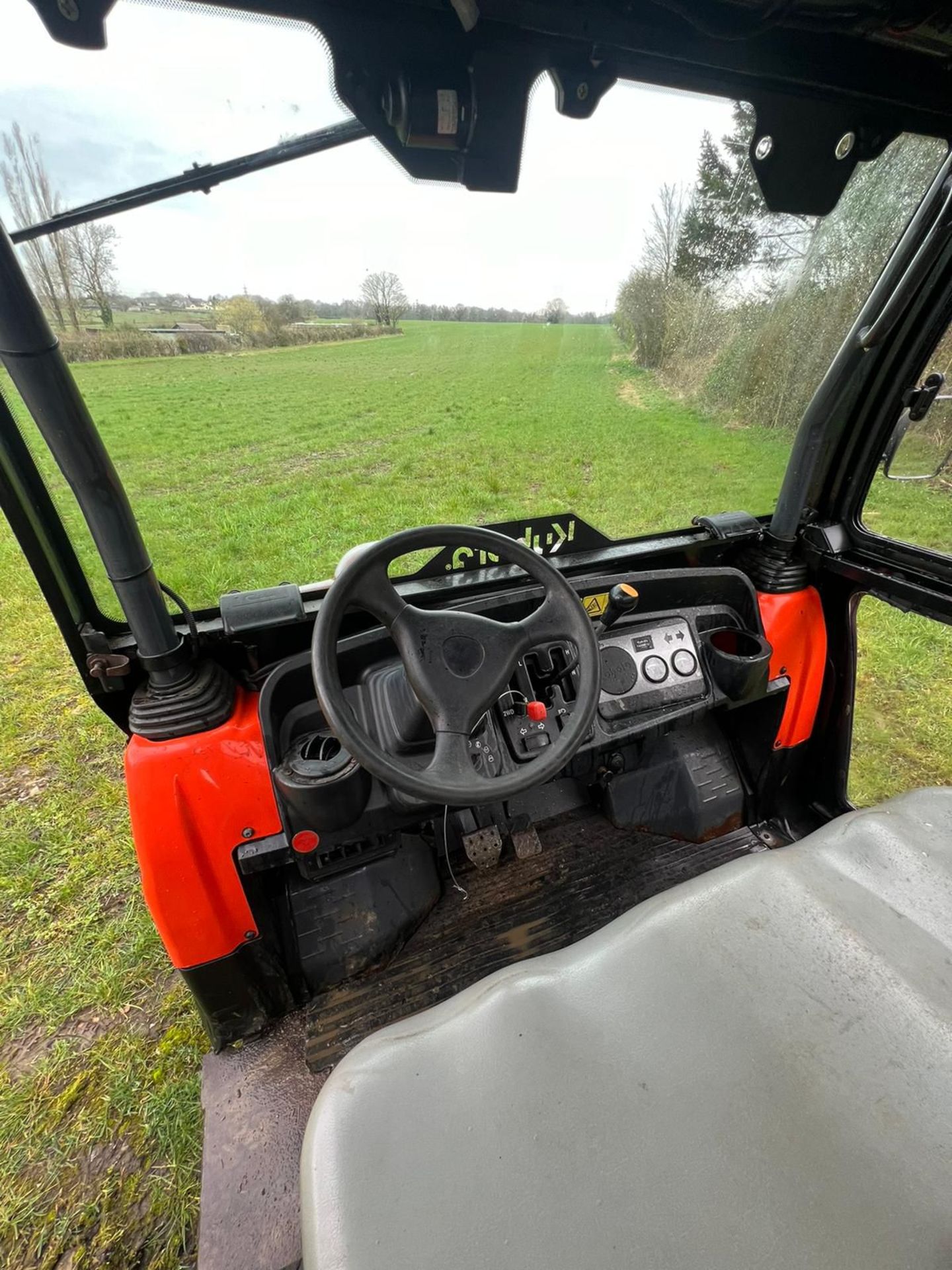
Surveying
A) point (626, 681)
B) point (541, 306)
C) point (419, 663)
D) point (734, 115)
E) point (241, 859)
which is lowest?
point (241, 859)

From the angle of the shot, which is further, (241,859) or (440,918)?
(440,918)

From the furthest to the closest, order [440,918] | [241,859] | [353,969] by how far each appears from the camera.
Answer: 1. [440,918]
2. [353,969]
3. [241,859]

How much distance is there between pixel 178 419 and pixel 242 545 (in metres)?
0.34

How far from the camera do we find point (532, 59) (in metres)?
1.12

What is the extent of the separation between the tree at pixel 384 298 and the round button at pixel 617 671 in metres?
1.15

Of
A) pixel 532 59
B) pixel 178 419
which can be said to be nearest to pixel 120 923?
pixel 178 419

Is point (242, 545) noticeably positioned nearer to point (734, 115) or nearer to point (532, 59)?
point (532, 59)

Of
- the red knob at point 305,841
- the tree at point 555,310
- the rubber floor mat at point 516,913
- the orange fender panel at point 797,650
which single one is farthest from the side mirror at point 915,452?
the red knob at point 305,841

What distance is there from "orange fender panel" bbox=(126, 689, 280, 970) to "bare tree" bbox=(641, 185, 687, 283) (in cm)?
155

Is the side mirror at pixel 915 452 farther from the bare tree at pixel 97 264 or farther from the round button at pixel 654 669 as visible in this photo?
the bare tree at pixel 97 264

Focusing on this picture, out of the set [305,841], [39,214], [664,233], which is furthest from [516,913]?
[39,214]

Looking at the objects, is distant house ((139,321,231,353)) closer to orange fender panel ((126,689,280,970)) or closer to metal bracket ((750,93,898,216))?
orange fender panel ((126,689,280,970))

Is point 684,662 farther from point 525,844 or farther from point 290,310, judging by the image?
point 290,310

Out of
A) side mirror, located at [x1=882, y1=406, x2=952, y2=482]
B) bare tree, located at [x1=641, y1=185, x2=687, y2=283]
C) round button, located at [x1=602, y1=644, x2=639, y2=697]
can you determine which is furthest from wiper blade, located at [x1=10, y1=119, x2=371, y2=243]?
side mirror, located at [x1=882, y1=406, x2=952, y2=482]
